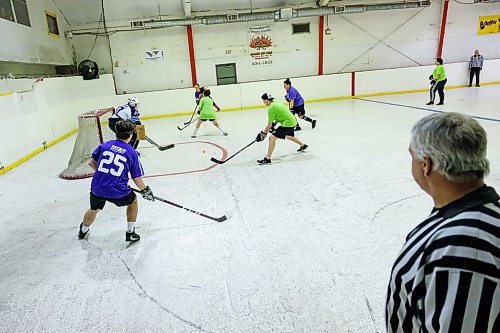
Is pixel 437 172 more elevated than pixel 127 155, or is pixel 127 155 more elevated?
pixel 437 172

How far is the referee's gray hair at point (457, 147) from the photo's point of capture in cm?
89

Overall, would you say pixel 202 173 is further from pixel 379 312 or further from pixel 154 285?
pixel 379 312

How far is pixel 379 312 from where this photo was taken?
83.3 inches

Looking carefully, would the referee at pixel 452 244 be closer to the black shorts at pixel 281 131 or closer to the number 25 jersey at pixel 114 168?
the number 25 jersey at pixel 114 168

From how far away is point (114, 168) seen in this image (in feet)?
9.87

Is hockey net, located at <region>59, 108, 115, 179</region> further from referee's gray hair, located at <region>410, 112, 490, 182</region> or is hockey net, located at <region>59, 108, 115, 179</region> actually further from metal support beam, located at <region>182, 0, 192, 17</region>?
metal support beam, located at <region>182, 0, 192, 17</region>

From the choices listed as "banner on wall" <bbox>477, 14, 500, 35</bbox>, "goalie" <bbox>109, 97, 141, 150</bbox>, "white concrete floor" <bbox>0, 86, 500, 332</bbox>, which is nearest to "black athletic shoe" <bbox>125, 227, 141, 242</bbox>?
"white concrete floor" <bbox>0, 86, 500, 332</bbox>

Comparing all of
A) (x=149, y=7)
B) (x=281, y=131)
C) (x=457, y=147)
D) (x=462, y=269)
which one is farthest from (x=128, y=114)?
(x=149, y=7)

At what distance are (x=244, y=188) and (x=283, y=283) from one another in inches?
86.5

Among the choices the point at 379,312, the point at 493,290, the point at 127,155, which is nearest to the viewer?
the point at 493,290

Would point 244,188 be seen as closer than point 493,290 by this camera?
No

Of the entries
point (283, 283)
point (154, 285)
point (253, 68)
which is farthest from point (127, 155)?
point (253, 68)

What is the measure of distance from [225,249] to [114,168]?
1.20 meters

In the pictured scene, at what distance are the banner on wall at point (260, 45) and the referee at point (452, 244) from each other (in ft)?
44.3
